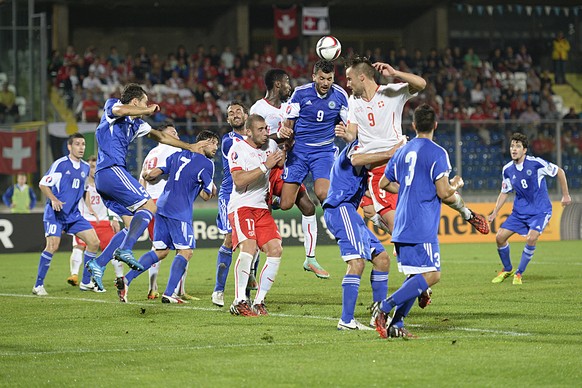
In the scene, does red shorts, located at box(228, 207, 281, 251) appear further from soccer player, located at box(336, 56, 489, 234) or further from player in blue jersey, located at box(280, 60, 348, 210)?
soccer player, located at box(336, 56, 489, 234)

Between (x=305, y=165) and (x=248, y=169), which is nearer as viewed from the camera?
(x=248, y=169)

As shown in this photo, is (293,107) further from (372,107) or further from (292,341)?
(292,341)

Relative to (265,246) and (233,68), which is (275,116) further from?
(233,68)

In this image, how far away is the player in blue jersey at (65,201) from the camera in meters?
15.2

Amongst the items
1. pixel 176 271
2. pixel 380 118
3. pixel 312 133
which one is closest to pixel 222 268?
pixel 176 271

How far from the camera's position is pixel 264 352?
8102 millimetres

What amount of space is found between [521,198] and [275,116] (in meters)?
5.36

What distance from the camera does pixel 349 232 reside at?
9.55 meters

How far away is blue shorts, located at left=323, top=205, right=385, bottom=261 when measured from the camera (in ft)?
31.2

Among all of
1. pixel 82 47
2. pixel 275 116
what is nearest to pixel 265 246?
pixel 275 116

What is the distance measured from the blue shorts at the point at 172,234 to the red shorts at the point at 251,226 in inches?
72.3

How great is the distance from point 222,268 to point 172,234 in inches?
32.1

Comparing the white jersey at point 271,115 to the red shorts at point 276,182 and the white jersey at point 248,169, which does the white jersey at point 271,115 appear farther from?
the white jersey at point 248,169

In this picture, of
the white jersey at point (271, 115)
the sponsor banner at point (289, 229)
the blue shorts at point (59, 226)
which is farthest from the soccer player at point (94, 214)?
the sponsor banner at point (289, 229)
